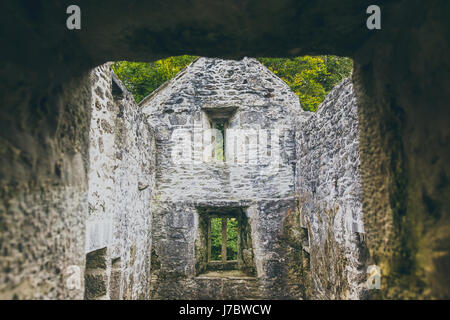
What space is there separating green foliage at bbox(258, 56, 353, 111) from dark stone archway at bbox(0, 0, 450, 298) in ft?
27.8

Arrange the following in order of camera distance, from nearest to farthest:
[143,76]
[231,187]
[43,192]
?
[43,192], [231,187], [143,76]

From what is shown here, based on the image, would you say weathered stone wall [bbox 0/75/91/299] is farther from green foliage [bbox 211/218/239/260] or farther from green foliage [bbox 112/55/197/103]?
green foliage [bbox 211/218/239/260]

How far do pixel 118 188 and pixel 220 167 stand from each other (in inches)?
111

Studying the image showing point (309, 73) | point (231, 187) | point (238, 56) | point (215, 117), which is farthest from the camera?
point (309, 73)

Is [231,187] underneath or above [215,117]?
underneath

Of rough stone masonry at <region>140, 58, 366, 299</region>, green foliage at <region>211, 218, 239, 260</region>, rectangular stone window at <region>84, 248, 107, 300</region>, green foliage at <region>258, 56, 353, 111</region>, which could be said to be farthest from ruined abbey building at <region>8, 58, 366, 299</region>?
green foliage at <region>258, 56, 353, 111</region>

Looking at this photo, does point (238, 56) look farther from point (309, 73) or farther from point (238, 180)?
point (309, 73)

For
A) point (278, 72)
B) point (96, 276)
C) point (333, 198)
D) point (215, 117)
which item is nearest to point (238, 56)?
point (96, 276)

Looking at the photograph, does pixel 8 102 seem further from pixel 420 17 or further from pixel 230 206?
pixel 230 206

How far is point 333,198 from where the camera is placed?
4457 mm

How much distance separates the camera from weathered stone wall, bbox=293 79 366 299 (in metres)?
3.78

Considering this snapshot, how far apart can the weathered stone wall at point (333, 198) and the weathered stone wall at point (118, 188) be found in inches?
111

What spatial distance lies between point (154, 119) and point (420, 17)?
5869mm
